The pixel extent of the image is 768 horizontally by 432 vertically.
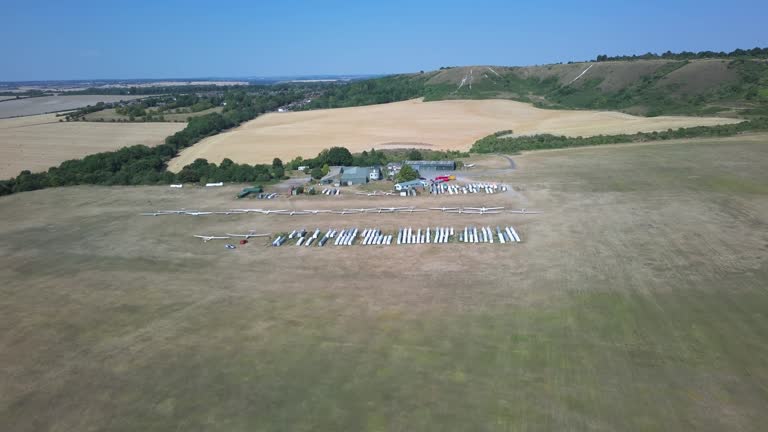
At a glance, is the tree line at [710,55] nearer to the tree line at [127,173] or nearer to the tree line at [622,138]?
the tree line at [622,138]

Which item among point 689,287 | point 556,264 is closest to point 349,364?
point 556,264

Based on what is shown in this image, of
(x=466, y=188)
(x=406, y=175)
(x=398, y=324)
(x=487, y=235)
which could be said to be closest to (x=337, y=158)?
(x=406, y=175)

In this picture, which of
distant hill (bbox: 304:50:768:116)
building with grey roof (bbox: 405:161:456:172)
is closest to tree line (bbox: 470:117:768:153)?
distant hill (bbox: 304:50:768:116)

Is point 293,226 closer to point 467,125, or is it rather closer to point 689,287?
point 689,287

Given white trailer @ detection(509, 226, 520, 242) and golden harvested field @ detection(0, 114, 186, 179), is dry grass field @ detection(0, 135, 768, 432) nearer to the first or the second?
white trailer @ detection(509, 226, 520, 242)

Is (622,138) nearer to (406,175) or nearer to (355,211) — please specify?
(406,175)

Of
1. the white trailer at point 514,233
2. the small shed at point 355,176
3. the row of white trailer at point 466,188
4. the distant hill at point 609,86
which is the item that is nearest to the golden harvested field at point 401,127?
the distant hill at point 609,86
